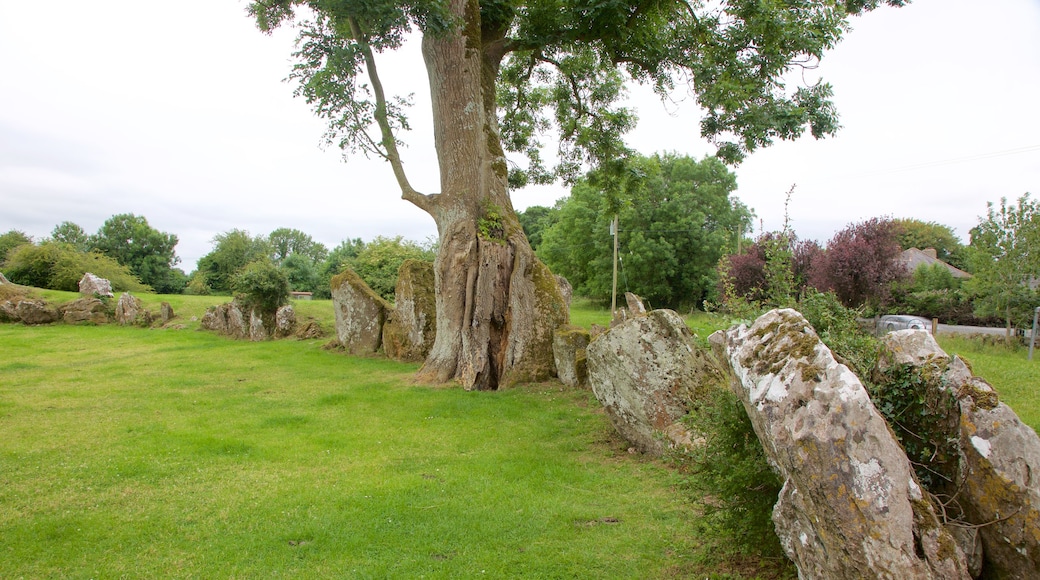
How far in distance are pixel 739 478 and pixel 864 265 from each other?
20.7 meters

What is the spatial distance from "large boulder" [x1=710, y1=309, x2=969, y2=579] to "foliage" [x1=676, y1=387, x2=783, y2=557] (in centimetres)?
58

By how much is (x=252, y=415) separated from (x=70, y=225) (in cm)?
5566

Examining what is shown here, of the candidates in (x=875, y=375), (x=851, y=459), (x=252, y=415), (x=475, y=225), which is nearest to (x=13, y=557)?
(x=252, y=415)

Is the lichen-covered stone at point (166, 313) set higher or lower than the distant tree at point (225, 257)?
lower

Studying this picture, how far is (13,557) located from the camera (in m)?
4.59

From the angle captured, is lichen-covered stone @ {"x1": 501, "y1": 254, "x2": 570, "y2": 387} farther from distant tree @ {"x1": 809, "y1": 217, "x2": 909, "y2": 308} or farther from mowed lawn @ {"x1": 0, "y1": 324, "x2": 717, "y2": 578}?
distant tree @ {"x1": 809, "y1": 217, "x2": 909, "y2": 308}

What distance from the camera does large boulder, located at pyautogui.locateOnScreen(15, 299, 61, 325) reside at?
72.4ft

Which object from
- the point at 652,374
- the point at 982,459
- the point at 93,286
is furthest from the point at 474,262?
the point at 93,286

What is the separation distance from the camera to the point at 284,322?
1981 centimetres

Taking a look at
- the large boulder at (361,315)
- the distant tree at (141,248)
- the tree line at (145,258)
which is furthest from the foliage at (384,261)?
the distant tree at (141,248)

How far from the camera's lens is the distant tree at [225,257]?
44438 mm

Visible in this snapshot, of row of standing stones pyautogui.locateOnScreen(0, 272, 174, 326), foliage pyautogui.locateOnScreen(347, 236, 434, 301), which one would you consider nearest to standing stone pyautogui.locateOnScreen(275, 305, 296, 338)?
foliage pyautogui.locateOnScreen(347, 236, 434, 301)

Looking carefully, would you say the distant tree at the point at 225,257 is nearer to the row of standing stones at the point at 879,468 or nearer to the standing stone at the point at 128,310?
the standing stone at the point at 128,310

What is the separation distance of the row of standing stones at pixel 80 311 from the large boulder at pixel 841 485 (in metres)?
24.1
